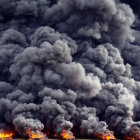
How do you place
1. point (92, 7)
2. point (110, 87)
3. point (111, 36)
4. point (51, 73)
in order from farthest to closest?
point (111, 36) < point (92, 7) < point (110, 87) < point (51, 73)

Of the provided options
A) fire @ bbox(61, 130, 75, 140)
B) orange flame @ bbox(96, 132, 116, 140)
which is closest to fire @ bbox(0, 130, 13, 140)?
fire @ bbox(61, 130, 75, 140)

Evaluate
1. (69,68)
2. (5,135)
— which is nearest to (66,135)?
(5,135)

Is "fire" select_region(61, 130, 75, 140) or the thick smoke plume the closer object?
"fire" select_region(61, 130, 75, 140)

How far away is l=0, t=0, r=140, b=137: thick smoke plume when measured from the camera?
144 ft

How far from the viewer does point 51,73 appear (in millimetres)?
46344

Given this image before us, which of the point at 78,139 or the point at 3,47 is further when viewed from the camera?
the point at 3,47

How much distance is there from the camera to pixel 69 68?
46.6m

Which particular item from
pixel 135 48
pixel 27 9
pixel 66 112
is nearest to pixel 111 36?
pixel 135 48

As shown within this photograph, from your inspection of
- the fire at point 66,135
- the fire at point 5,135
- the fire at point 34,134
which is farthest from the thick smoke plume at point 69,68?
the fire at point 5,135

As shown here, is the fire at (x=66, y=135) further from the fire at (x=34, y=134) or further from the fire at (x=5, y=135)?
the fire at (x=5, y=135)

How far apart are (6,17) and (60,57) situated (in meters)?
15.7

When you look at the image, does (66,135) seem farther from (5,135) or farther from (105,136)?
(5,135)

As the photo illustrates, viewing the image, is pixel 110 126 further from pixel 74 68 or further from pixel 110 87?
pixel 74 68

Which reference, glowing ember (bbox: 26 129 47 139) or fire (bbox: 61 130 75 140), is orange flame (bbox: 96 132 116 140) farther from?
glowing ember (bbox: 26 129 47 139)
